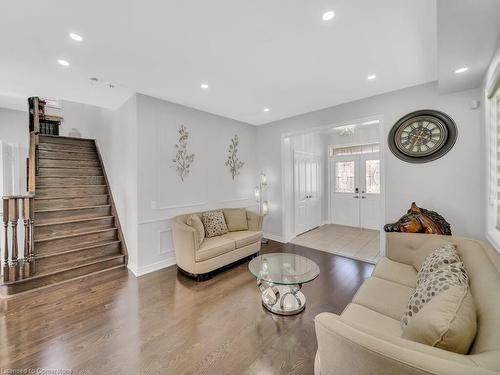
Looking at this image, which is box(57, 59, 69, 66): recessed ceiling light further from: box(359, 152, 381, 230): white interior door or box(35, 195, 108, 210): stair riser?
box(359, 152, 381, 230): white interior door

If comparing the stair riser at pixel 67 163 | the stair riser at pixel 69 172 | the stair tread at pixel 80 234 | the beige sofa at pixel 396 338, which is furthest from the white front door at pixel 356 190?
the stair riser at pixel 67 163

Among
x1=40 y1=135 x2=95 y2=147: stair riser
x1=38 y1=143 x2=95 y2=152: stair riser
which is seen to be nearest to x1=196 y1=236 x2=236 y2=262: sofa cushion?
x1=38 y1=143 x2=95 y2=152: stair riser

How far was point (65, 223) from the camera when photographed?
11.5ft

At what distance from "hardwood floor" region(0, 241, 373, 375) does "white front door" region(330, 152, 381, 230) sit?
122 inches

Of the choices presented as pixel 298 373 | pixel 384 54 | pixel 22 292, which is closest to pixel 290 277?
pixel 298 373

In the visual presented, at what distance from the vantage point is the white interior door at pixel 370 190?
5590 millimetres

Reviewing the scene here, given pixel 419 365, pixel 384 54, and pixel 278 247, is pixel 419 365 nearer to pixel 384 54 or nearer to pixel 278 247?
pixel 384 54

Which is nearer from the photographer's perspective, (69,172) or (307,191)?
(69,172)

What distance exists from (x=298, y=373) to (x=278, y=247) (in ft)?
9.49

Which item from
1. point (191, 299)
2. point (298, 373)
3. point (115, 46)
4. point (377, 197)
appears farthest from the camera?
point (377, 197)

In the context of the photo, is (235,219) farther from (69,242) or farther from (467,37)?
(467,37)

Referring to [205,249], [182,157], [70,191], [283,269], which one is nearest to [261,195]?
[182,157]

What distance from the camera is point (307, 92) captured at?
3279mm

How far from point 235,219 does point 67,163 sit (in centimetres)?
387
